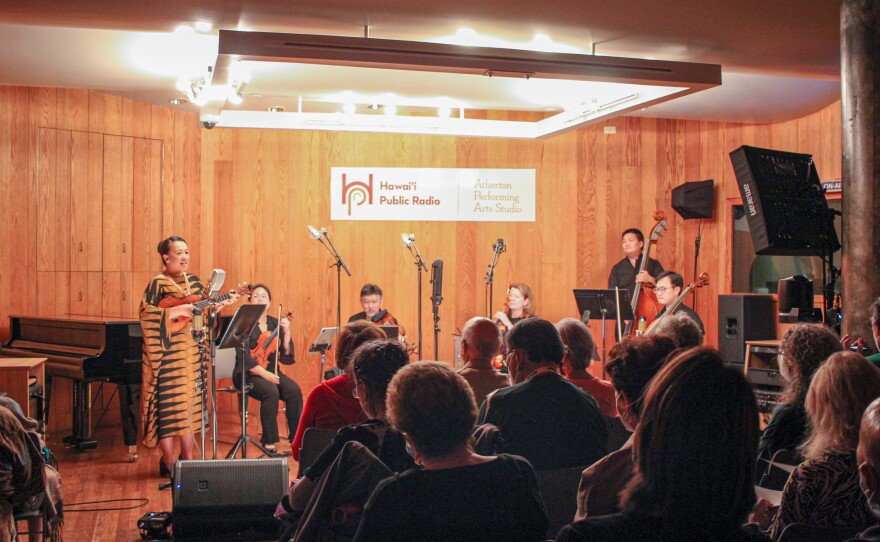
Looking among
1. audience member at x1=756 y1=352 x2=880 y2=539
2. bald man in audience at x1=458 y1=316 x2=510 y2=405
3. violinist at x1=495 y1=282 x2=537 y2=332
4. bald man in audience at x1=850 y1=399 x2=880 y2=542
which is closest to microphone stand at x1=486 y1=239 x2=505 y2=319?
violinist at x1=495 y1=282 x2=537 y2=332

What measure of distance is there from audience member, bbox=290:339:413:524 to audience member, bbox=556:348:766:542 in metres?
0.96

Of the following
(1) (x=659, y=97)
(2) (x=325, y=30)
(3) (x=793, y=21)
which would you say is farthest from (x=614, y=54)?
(2) (x=325, y=30)

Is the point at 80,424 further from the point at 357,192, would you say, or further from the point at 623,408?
the point at 623,408

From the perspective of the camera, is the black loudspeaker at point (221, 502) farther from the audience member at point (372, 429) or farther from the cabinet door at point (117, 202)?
the cabinet door at point (117, 202)

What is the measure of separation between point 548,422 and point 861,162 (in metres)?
2.50

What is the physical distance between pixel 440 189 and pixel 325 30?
3292 millimetres

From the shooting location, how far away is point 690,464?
1348 mm

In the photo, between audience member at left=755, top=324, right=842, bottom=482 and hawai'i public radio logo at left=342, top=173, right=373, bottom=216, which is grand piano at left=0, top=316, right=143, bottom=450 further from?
audience member at left=755, top=324, right=842, bottom=482

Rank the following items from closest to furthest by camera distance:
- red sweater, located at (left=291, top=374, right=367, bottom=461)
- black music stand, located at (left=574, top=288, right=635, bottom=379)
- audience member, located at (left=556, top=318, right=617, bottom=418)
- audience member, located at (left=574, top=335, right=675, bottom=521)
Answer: audience member, located at (left=574, top=335, right=675, bottom=521) < red sweater, located at (left=291, top=374, right=367, bottom=461) < audience member, located at (left=556, top=318, right=617, bottom=418) < black music stand, located at (left=574, top=288, right=635, bottom=379)

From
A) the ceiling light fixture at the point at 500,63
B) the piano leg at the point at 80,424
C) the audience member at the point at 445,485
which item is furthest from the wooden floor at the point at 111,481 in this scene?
the audience member at the point at 445,485

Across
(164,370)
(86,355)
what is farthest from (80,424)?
(164,370)

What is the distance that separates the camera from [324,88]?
6500 millimetres

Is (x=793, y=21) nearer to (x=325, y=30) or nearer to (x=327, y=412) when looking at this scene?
(x=325, y=30)

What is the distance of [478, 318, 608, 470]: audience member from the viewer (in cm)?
262
